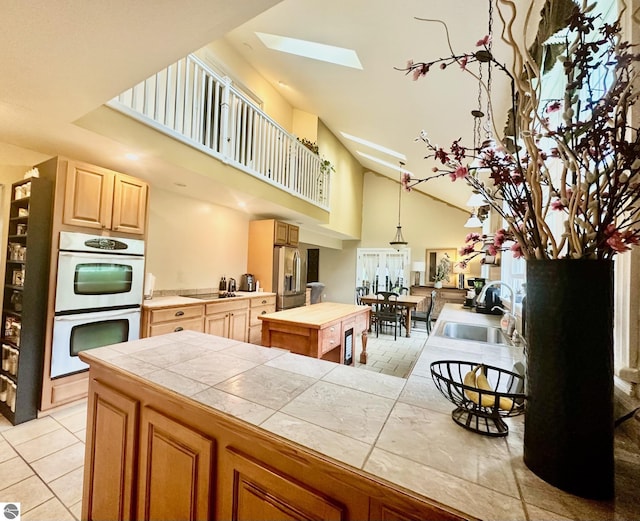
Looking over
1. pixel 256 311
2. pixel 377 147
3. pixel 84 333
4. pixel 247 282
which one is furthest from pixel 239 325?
pixel 377 147

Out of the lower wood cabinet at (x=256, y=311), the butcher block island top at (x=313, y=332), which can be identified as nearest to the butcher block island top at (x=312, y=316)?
the butcher block island top at (x=313, y=332)

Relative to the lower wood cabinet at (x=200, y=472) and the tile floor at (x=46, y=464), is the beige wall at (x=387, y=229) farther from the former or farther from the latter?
the lower wood cabinet at (x=200, y=472)

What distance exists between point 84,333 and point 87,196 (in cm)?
127

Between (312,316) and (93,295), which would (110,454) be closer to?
(93,295)

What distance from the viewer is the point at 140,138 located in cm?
252

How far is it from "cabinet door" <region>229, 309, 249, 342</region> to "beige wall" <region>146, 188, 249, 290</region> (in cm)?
83

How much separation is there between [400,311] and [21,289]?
590 cm

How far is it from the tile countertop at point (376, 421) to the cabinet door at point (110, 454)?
175mm

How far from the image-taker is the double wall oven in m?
2.40

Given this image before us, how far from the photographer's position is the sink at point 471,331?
94.7 inches

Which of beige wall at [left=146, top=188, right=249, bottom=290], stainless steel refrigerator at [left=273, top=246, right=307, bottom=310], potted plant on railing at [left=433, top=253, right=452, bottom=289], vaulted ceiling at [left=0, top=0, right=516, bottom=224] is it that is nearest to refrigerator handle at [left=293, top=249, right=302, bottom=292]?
stainless steel refrigerator at [left=273, top=246, right=307, bottom=310]

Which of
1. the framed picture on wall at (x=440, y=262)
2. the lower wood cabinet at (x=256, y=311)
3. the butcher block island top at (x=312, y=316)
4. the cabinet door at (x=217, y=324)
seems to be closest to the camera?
the butcher block island top at (x=312, y=316)

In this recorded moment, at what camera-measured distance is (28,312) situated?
2309 mm

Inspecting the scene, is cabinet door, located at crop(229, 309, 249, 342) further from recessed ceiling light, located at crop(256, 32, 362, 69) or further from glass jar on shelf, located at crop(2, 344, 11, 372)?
recessed ceiling light, located at crop(256, 32, 362, 69)
